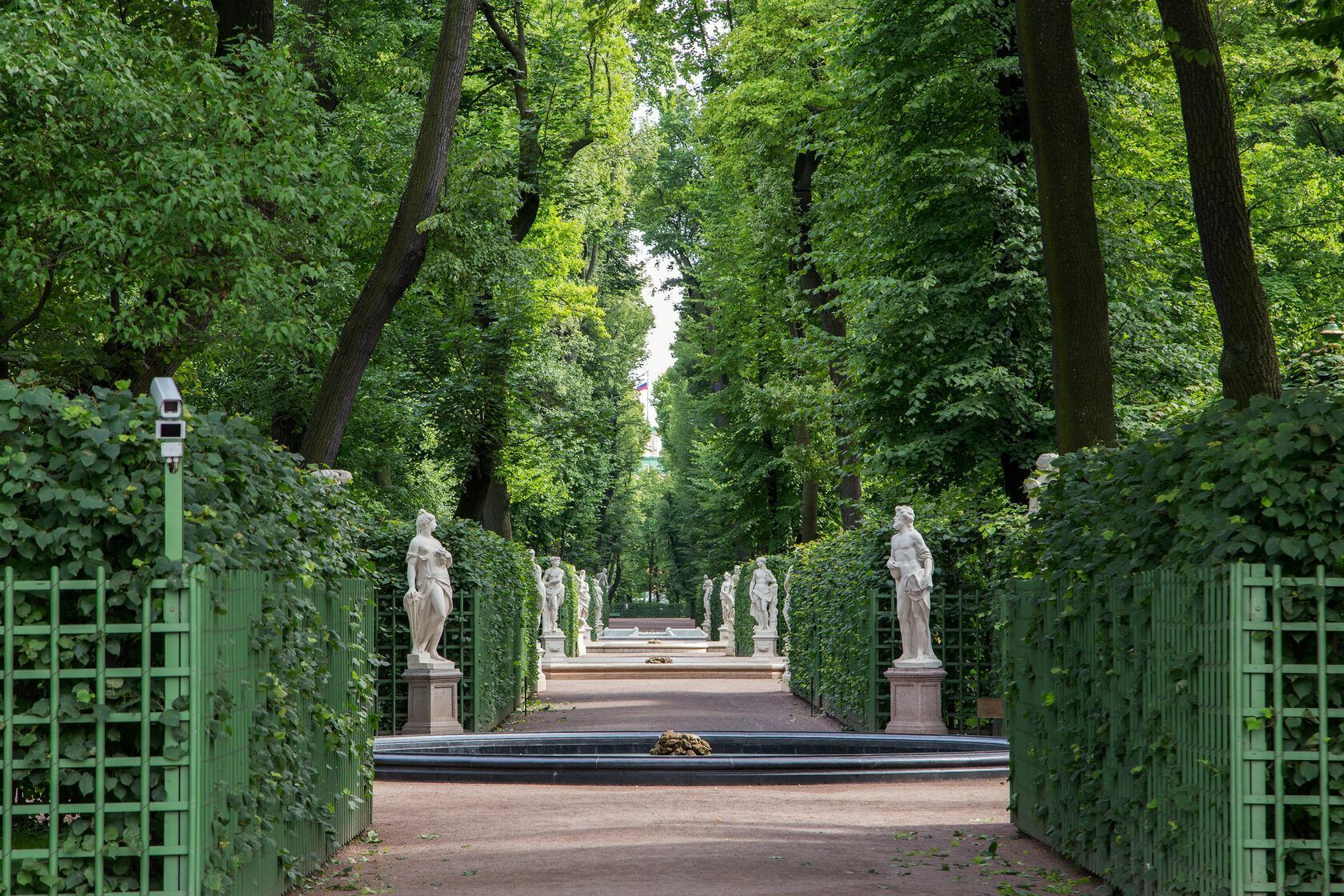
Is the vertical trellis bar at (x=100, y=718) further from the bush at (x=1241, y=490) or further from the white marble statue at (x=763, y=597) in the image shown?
the white marble statue at (x=763, y=597)

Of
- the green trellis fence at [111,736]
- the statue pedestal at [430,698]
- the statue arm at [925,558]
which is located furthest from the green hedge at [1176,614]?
the statue pedestal at [430,698]

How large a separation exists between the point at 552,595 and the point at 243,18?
20.1m

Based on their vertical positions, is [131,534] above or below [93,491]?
below

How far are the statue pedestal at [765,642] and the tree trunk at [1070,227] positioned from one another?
24280mm

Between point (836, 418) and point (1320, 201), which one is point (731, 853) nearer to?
point (836, 418)

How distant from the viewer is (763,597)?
3544 centimetres

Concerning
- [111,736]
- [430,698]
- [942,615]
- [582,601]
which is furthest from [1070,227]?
[582,601]

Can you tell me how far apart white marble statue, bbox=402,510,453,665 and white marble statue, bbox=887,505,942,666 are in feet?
17.0

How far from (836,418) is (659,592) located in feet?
265

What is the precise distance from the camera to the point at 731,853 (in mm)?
8820

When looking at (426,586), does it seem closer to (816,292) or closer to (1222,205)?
(1222,205)

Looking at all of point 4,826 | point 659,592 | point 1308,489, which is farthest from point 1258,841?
point 659,592

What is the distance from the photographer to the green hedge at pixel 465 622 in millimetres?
18031

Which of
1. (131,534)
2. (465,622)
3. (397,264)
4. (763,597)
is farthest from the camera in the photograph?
(763,597)
